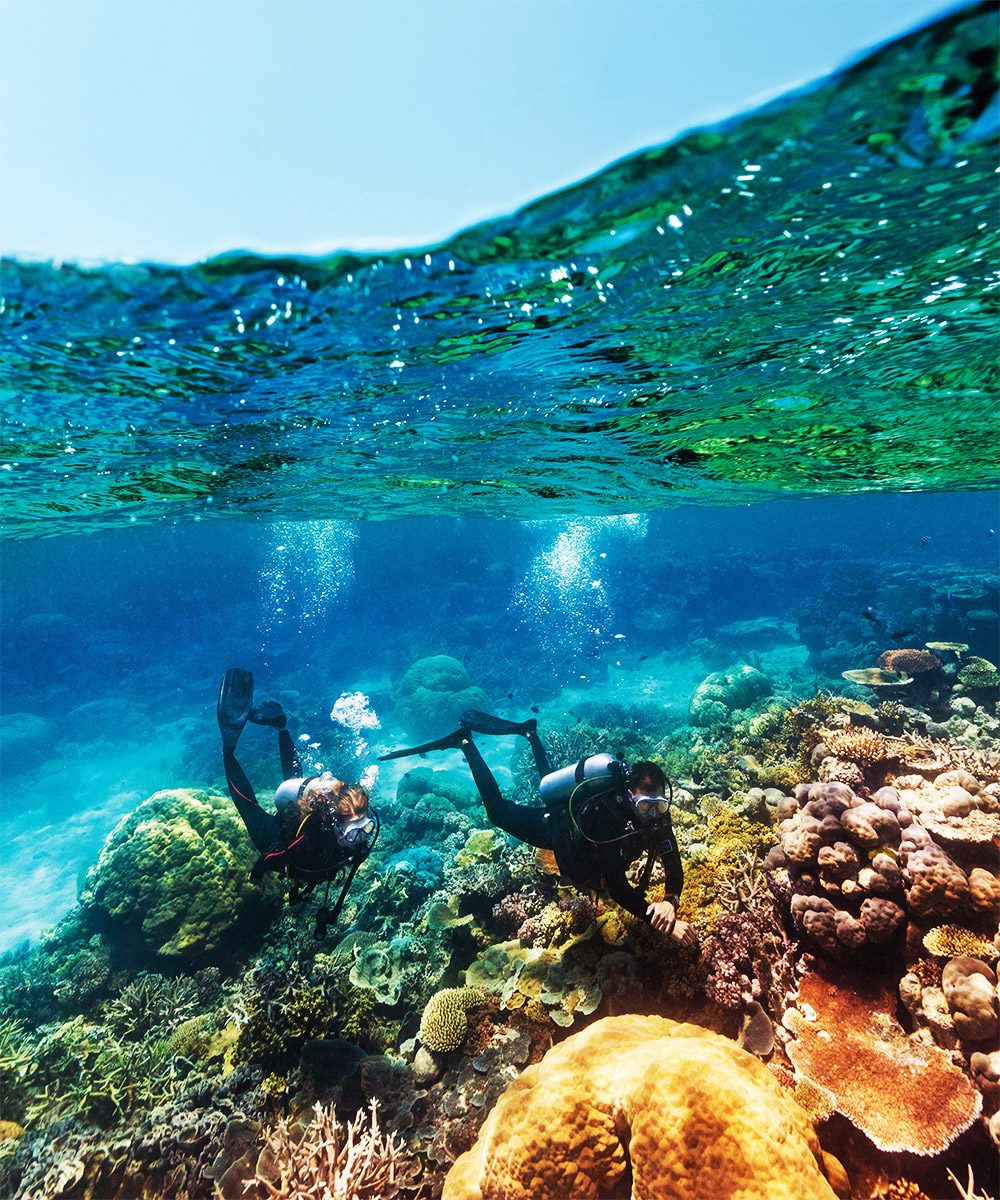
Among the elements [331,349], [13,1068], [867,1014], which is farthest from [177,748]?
[867,1014]

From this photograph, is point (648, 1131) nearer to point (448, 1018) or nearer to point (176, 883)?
point (448, 1018)

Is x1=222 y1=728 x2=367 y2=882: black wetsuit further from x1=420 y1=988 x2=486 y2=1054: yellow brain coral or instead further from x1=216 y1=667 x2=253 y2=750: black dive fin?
x1=216 y1=667 x2=253 y2=750: black dive fin

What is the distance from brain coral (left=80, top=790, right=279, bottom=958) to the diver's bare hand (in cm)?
704

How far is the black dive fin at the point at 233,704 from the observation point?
9984mm

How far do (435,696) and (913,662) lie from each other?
58.8 feet

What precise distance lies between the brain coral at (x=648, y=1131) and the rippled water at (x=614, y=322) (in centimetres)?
649

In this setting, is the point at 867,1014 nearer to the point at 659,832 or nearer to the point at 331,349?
the point at 659,832

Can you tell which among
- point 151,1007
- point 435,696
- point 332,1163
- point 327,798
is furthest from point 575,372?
point 435,696

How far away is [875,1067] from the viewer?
3945 millimetres

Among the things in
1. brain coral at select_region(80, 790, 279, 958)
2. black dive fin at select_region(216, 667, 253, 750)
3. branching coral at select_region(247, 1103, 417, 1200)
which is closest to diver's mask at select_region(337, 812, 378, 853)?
branching coral at select_region(247, 1103, 417, 1200)

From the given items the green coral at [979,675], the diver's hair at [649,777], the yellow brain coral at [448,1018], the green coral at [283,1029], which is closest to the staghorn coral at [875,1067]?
the diver's hair at [649,777]

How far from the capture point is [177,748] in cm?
2514

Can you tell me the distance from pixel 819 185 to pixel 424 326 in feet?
13.5

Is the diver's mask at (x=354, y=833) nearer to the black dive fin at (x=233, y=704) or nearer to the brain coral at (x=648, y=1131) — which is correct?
the brain coral at (x=648, y=1131)
